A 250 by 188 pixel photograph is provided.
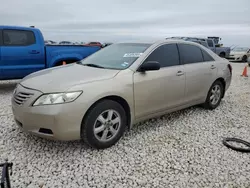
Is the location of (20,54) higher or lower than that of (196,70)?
higher

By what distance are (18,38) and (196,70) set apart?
4.75 metres

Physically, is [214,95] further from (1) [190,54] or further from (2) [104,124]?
(2) [104,124]

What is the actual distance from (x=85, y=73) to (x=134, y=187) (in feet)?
5.40

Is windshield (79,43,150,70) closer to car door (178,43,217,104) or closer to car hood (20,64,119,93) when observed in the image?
car hood (20,64,119,93)

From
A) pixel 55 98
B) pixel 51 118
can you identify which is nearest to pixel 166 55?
pixel 55 98

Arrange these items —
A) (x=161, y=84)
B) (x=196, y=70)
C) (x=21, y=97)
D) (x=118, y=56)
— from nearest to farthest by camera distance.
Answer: (x=21, y=97), (x=161, y=84), (x=118, y=56), (x=196, y=70)

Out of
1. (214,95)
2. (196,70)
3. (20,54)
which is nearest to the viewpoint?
(196,70)

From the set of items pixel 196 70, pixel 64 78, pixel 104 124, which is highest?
pixel 64 78

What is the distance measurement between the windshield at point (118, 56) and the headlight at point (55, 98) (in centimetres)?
93

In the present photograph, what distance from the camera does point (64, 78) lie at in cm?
308

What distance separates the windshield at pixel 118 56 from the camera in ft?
11.7

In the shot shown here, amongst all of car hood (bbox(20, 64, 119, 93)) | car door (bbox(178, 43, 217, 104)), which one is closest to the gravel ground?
car door (bbox(178, 43, 217, 104))

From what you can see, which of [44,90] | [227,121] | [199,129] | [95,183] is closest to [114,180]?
[95,183]

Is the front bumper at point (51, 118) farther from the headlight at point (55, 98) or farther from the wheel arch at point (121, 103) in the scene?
the wheel arch at point (121, 103)
